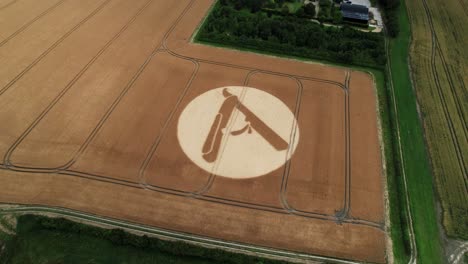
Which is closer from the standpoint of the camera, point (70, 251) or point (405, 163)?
point (70, 251)

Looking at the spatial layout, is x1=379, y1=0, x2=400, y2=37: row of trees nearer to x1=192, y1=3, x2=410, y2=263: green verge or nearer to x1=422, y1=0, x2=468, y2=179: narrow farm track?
x1=422, y1=0, x2=468, y2=179: narrow farm track

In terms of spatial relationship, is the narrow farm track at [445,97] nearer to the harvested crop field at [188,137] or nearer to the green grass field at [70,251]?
the harvested crop field at [188,137]

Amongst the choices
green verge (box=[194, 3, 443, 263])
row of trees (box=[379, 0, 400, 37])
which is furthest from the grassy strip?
row of trees (box=[379, 0, 400, 37])

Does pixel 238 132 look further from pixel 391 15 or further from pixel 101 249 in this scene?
pixel 391 15

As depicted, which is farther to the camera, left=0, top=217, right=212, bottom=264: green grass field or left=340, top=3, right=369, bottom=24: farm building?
left=340, top=3, right=369, bottom=24: farm building

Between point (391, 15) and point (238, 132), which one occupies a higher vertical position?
point (391, 15)

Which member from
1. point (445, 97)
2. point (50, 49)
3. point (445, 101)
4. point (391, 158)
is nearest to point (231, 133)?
point (391, 158)

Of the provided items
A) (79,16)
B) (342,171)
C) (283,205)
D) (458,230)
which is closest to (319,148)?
→ (342,171)
